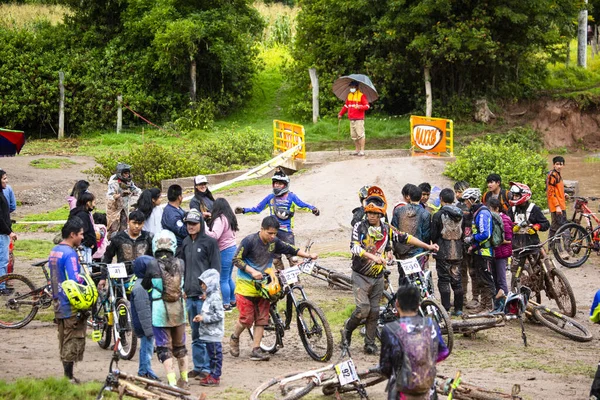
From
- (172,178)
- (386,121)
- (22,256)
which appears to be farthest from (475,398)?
(386,121)

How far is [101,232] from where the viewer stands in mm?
13172

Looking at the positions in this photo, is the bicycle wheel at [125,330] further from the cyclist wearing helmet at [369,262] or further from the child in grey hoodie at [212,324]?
the cyclist wearing helmet at [369,262]

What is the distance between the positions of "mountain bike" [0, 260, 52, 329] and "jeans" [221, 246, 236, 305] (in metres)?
2.42

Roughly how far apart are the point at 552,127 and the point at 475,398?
28368mm

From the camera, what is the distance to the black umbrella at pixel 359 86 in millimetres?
24220

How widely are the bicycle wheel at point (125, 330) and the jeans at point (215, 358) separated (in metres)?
1.34

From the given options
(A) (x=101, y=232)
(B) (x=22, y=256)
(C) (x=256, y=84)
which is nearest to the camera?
(A) (x=101, y=232)

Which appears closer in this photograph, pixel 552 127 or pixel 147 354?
pixel 147 354

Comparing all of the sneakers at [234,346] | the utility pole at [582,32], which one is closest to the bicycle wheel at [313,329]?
the sneakers at [234,346]

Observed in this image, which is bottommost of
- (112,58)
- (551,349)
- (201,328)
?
(551,349)

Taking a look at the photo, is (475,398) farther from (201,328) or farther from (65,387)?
(65,387)

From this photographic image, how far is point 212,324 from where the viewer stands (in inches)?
384

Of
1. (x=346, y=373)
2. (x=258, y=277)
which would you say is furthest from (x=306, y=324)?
(x=346, y=373)

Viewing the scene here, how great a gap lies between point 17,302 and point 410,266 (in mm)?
5505
